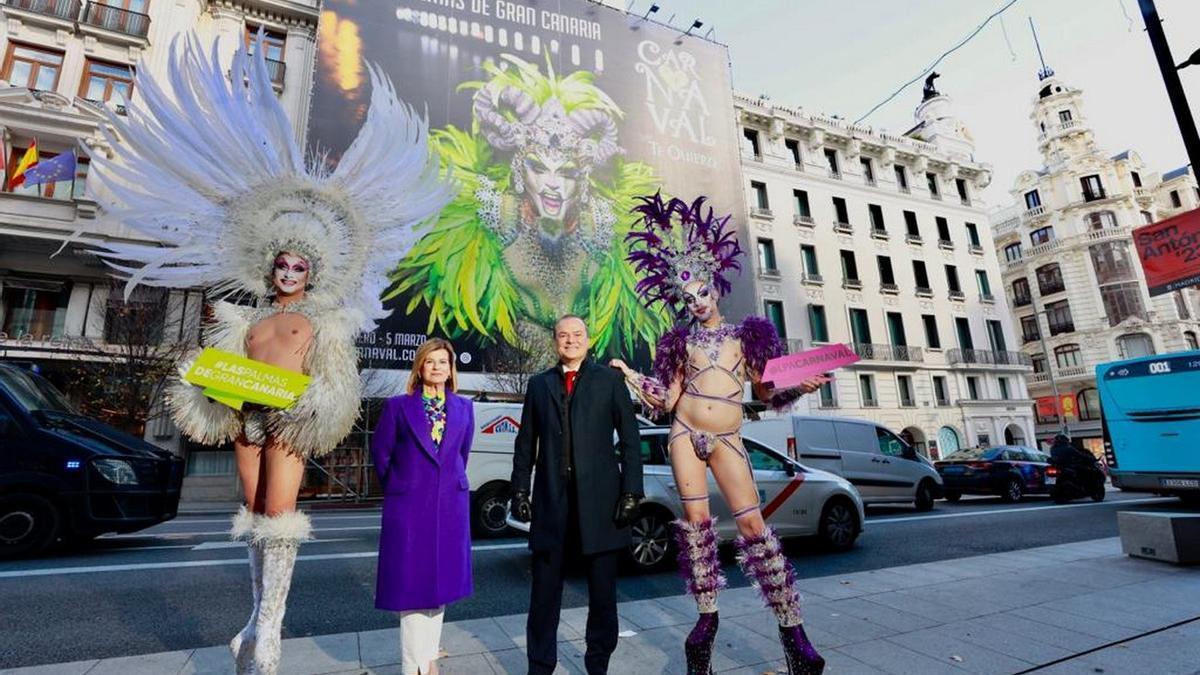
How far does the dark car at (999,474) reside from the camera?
14.0 m

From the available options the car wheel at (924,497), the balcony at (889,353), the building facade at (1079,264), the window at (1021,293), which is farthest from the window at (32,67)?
the window at (1021,293)

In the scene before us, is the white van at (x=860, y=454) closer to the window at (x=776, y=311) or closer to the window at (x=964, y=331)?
the window at (x=776, y=311)

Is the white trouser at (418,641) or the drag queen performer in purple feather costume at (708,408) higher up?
the drag queen performer in purple feather costume at (708,408)

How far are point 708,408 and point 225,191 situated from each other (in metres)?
3.21

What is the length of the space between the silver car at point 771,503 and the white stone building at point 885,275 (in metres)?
19.1

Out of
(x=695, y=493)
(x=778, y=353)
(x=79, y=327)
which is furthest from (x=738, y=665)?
(x=79, y=327)

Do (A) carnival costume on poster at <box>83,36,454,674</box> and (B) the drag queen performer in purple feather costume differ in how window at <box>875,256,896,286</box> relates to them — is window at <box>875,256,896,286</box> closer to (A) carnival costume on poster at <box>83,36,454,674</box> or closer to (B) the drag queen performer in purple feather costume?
(B) the drag queen performer in purple feather costume

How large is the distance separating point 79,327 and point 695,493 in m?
22.6

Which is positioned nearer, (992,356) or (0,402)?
(0,402)

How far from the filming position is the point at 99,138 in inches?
710

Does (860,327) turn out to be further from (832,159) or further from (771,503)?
(771,503)

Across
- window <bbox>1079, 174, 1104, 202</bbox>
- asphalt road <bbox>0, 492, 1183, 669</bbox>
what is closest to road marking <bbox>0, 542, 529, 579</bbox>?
asphalt road <bbox>0, 492, 1183, 669</bbox>

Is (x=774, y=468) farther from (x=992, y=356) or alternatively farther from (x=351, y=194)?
(x=992, y=356)

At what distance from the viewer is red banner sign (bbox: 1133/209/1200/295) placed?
5078 mm
